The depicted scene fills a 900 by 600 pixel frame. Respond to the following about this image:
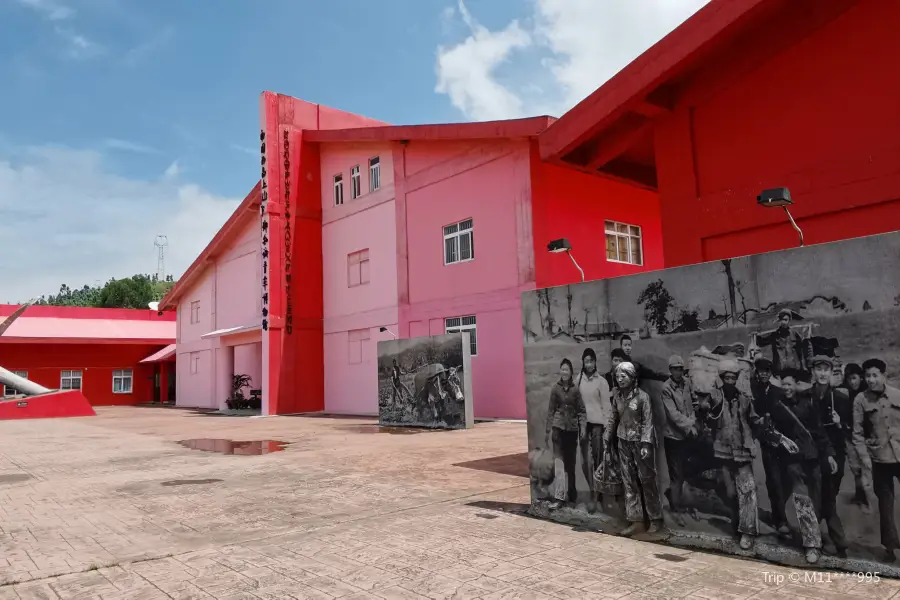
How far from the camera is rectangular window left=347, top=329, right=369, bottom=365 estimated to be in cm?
2177

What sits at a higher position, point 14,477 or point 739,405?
point 739,405

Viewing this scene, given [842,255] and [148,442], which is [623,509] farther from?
[148,442]

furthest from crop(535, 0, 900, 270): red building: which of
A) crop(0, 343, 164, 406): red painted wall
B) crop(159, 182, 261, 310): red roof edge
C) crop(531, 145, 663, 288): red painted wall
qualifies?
crop(0, 343, 164, 406): red painted wall

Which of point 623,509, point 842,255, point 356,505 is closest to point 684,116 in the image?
point 842,255

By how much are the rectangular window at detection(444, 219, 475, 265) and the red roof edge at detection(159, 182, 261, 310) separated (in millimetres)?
9478

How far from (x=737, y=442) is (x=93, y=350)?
38901mm

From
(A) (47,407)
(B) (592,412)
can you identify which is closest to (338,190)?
(A) (47,407)

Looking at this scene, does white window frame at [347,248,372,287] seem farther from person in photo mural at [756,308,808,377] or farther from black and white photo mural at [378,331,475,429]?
person in photo mural at [756,308,808,377]

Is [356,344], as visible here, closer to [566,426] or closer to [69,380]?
[566,426]

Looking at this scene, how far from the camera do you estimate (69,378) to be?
3562cm

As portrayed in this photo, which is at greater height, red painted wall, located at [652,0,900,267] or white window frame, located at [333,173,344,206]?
white window frame, located at [333,173,344,206]

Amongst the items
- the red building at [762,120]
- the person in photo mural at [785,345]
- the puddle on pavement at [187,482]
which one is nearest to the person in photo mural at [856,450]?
the person in photo mural at [785,345]

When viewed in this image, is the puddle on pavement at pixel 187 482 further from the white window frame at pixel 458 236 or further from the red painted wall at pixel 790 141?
the white window frame at pixel 458 236

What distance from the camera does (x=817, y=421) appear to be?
4.30m
